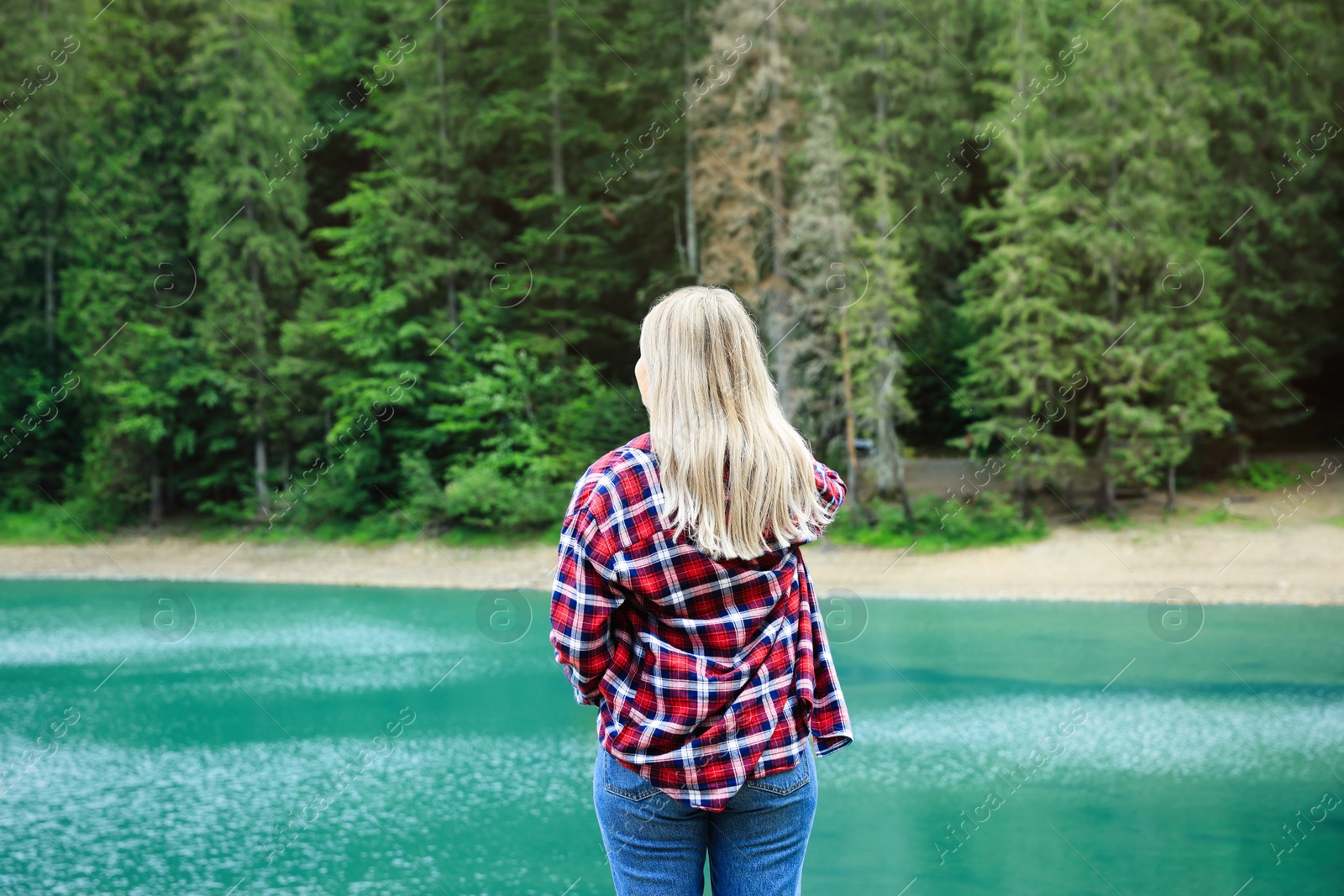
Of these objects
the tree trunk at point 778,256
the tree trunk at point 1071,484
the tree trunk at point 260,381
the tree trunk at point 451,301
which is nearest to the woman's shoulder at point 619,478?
the tree trunk at point 778,256

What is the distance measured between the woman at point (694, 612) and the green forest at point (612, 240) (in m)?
16.2

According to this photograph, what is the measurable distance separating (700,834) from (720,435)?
646 mm

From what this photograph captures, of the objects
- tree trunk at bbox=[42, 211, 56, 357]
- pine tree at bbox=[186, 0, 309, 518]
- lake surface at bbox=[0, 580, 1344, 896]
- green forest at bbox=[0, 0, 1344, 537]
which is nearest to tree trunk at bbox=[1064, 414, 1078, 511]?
green forest at bbox=[0, 0, 1344, 537]

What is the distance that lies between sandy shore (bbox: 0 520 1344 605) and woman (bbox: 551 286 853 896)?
13.6 metres

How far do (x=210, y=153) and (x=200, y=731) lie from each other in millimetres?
15423

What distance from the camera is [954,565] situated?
16781mm

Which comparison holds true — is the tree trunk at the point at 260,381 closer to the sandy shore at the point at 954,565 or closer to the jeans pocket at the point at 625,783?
the sandy shore at the point at 954,565

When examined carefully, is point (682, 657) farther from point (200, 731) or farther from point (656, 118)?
point (656, 118)

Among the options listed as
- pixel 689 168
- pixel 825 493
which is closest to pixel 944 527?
pixel 689 168

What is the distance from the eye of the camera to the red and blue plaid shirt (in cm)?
166

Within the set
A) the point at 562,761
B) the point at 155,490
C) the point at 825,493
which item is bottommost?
the point at 562,761

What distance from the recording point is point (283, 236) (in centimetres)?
2181

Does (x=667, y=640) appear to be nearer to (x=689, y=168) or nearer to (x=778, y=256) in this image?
(x=778, y=256)

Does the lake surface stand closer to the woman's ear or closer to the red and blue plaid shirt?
the red and blue plaid shirt
